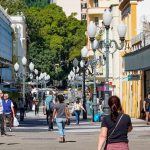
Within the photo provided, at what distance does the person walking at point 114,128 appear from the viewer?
11797 millimetres

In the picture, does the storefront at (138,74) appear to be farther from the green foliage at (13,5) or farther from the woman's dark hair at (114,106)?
the green foliage at (13,5)

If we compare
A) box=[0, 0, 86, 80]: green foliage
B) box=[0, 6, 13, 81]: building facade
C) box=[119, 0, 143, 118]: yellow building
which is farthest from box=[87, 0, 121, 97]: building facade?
box=[0, 0, 86, 80]: green foliage

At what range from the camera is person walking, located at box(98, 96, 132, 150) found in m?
11.8

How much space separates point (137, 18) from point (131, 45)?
6.61 feet

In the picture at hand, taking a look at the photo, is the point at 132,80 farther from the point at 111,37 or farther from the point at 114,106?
the point at 114,106

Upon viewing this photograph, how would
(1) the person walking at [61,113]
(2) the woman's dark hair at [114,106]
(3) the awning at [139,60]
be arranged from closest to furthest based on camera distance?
(2) the woman's dark hair at [114,106] < (1) the person walking at [61,113] < (3) the awning at [139,60]

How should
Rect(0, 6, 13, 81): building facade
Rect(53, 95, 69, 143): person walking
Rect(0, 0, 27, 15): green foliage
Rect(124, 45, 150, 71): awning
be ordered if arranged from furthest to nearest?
Rect(0, 0, 27, 15): green foliage < Rect(0, 6, 13, 81): building facade < Rect(124, 45, 150, 71): awning < Rect(53, 95, 69, 143): person walking

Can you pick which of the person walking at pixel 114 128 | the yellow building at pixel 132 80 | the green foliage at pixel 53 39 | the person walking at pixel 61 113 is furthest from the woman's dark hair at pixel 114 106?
the green foliage at pixel 53 39

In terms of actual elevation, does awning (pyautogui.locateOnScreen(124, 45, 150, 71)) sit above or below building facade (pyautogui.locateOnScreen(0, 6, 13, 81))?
below

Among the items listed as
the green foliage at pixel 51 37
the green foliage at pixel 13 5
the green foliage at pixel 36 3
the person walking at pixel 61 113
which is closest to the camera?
the person walking at pixel 61 113

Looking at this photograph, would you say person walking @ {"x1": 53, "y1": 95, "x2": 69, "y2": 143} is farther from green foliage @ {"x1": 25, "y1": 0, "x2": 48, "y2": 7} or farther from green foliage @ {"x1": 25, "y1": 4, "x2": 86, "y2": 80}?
green foliage @ {"x1": 25, "y1": 0, "x2": 48, "y2": 7}

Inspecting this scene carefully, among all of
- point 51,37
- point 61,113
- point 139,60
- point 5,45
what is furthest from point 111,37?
point 61,113

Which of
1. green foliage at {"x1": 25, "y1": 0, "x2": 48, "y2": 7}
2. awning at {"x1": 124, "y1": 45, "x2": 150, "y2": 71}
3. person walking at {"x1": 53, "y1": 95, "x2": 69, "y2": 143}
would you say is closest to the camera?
person walking at {"x1": 53, "y1": 95, "x2": 69, "y2": 143}

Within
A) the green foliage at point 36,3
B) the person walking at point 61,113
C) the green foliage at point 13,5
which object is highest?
the green foliage at point 36,3
